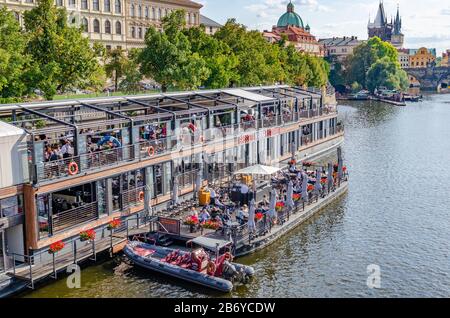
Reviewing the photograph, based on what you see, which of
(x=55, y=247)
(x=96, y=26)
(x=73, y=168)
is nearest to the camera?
(x=55, y=247)

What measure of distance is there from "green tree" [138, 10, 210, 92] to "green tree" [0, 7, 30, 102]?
2081cm

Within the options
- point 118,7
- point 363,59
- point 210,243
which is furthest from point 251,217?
point 363,59

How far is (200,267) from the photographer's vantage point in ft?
85.7

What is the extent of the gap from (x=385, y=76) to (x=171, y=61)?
12374cm

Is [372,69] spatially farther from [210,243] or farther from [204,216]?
[210,243]

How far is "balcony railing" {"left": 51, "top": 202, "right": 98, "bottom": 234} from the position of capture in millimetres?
27078

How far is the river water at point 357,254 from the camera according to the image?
85.6 feet

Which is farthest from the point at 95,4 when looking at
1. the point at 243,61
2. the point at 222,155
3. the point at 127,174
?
the point at 127,174

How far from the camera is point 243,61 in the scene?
77.0 m

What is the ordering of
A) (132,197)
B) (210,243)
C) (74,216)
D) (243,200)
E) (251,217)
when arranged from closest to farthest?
(210,243) < (74,216) < (251,217) < (132,197) < (243,200)

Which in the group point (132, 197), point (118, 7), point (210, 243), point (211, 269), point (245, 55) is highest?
point (118, 7)

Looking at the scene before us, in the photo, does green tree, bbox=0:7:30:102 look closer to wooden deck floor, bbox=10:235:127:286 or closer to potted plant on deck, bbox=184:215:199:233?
wooden deck floor, bbox=10:235:127:286

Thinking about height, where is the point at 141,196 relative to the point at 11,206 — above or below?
below

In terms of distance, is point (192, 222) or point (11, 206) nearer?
point (11, 206)
